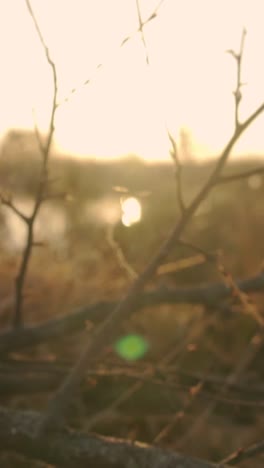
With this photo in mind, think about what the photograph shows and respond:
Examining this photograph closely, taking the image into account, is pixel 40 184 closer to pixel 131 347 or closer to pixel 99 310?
pixel 99 310

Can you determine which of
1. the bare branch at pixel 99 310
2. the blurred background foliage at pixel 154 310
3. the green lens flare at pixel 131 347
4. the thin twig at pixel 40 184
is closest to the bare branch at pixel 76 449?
the blurred background foliage at pixel 154 310

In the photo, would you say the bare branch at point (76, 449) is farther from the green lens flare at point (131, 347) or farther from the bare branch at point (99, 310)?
the green lens flare at point (131, 347)

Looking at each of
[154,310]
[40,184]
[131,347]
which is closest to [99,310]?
[40,184]

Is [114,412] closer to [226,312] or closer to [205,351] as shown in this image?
[226,312]

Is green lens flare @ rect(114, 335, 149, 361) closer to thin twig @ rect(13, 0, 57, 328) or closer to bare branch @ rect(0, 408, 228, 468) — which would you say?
thin twig @ rect(13, 0, 57, 328)

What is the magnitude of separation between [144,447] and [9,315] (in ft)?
7.21

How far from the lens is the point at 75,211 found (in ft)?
22.0

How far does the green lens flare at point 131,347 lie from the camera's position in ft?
10.1

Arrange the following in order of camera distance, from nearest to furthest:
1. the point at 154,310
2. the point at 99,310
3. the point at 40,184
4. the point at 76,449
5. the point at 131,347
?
the point at 76,449, the point at 40,184, the point at 99,310, the point at 131,347, the point at 154,310

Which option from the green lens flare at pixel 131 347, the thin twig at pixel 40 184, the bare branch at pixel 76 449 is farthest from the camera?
the green lens flare at pixel 131 347

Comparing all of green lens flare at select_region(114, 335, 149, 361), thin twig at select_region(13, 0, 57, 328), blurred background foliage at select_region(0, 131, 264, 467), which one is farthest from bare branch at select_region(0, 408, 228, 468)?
green lens flare at select_region(114, 335, 149, 361)

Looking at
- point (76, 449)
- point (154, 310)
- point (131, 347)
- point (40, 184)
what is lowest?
point (154, 310)

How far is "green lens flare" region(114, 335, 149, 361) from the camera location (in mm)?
3078

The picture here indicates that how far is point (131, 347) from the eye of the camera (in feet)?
10.5
